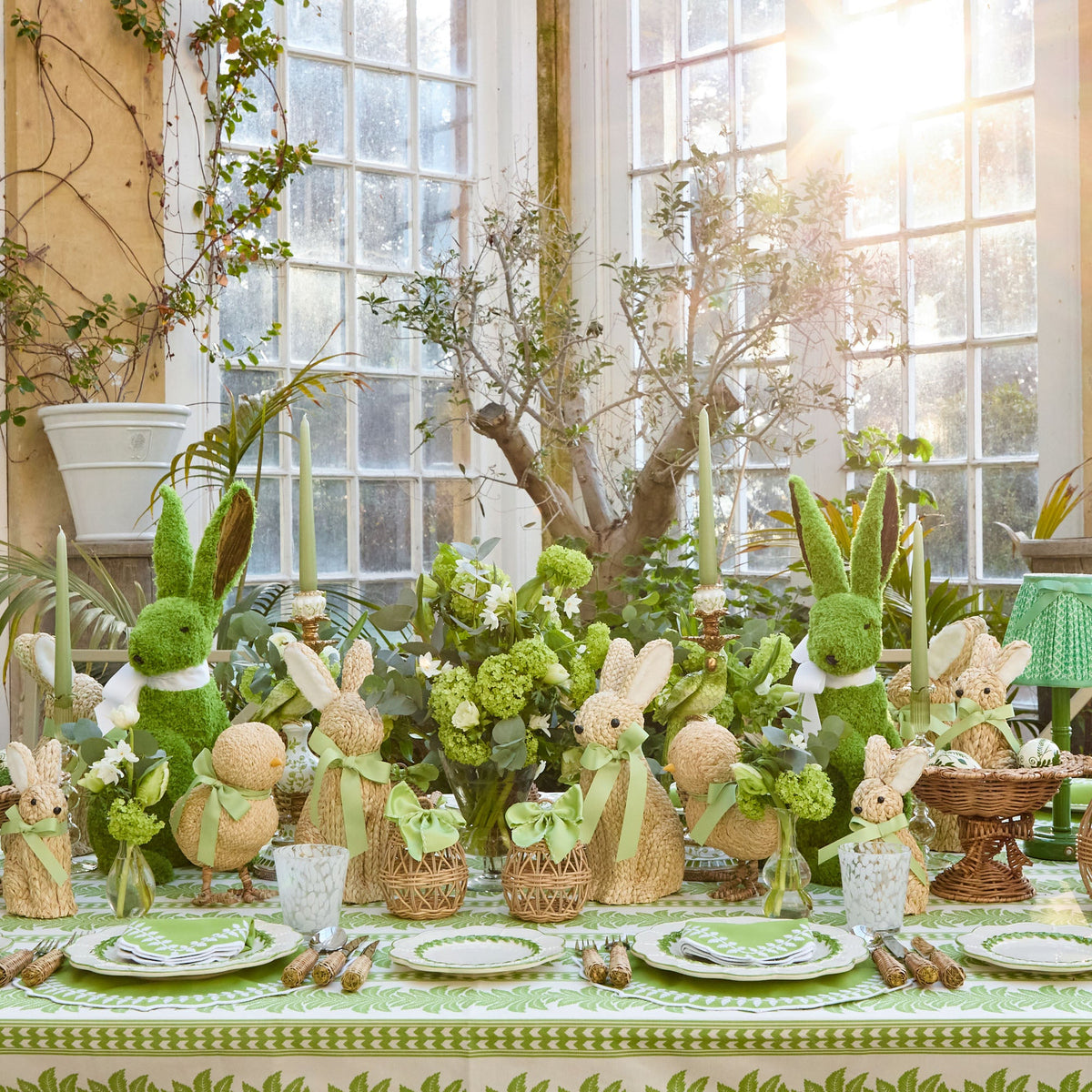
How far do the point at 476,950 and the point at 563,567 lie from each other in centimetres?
40

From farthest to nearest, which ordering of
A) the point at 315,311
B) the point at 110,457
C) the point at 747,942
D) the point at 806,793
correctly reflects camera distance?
the point at 315,311 < the point at 110,457 < the point at 806,793 < the point at 747,942

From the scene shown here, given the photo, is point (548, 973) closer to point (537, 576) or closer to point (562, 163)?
point (537, 576)

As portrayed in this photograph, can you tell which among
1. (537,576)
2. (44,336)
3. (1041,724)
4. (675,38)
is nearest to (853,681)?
(537,576)

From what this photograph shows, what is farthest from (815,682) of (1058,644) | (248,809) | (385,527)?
(385,527)

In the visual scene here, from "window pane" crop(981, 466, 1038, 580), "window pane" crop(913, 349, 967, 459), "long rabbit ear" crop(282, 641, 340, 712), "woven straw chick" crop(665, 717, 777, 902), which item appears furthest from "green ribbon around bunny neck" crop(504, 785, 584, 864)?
"window pane" crop(913, 349, 967, 459)

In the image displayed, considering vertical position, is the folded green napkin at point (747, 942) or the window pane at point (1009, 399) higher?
the window pane at point (1009, 399)

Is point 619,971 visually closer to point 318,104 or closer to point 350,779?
point 350,779

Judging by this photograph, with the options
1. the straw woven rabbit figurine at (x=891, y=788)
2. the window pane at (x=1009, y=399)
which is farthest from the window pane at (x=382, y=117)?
the straw woven rabbit figurine at (x=891, y=788)

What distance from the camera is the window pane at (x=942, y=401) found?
3.23 metres

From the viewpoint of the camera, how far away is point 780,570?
334cm

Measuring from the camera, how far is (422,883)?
107 centimetres

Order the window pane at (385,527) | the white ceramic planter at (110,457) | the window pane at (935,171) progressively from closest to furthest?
1. the white ceramic planter at (110,457)
2. the window pane at (935,171)
3. the window pane at (385,527)

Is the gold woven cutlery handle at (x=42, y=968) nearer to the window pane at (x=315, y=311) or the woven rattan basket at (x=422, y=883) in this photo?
the woven rattan basket at (x=422, y=883)

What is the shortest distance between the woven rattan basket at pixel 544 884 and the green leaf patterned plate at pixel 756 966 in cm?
9
